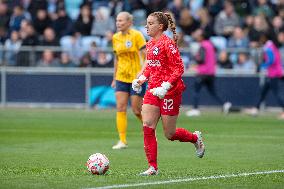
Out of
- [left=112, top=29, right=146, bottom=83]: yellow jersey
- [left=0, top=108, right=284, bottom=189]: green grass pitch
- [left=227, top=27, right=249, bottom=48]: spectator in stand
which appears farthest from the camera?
[left=227, top=27, right=249, bottom=48]: spectator in stand

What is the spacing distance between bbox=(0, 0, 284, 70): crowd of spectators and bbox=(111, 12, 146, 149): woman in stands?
33.7 ft

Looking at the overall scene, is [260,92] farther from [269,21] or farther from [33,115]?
[33,115]

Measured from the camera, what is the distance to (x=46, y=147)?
17078mm

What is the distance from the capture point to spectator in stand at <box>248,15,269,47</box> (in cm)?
2828

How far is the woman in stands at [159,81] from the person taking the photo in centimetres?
1233

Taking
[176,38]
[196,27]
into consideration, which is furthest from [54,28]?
[176,38]

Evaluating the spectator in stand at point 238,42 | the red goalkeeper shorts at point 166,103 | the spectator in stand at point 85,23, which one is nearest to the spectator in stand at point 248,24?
the spectator in stand at point 238,42

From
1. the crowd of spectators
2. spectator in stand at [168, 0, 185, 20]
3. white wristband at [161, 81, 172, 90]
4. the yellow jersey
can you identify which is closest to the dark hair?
white wristband at [161, 81, 172, 90]

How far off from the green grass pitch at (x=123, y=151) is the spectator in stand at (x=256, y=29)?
9.24 feet

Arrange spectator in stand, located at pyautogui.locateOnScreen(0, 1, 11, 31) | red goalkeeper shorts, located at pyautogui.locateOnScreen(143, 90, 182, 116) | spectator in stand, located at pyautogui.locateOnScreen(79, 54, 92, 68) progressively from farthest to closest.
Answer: spectator in stand, located at pyautogui.locateOnScreen(0, 1, 11, 31), spectator in stand, located at pyautogui.locateOnScreen(79, 54, 92, 68), red goalkeeper shorts, located at pyautogui.locateOnScreen(143, 90, 182, 116)

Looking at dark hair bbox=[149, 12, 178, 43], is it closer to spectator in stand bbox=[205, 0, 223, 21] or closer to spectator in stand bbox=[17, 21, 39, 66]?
spectator in stand bbox=[17, 21, 39, 66]

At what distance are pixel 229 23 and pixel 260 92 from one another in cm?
304

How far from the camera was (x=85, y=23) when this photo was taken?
3116 cm

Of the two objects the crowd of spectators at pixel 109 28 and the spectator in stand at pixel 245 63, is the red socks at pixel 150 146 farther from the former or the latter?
the spectator in stand at pixel 245 63
